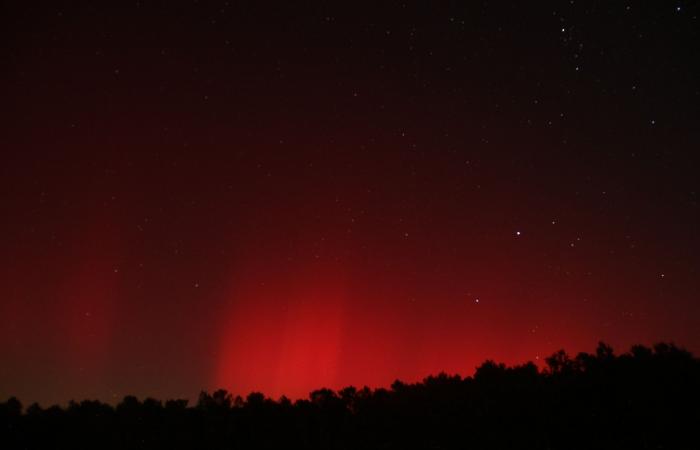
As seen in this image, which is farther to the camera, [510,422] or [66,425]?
[66,425]

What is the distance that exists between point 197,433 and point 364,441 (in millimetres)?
8659

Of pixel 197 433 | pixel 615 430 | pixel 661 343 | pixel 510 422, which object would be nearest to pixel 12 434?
pixel 197 433

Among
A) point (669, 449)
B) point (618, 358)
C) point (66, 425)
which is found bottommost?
point (669, 449)

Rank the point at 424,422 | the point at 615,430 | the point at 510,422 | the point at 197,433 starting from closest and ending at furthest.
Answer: the point at 615,430, the point at 510,422, the point at 424,422, the point at 197,433

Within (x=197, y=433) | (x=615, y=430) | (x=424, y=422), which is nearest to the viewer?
(x=615, y=430)

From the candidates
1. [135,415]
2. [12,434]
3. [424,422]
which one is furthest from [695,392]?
[12,434]

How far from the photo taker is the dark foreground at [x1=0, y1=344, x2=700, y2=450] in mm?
26484

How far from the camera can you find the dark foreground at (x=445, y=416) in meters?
26.5

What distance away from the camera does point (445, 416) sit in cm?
3053

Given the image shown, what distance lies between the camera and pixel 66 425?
32.4 meters

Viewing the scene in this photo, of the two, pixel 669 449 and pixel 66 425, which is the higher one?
pixel 66 425

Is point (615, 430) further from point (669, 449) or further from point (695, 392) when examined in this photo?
point (695, 392)

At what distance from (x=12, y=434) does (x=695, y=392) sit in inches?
1221

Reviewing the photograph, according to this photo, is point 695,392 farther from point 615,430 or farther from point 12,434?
point 12,434
